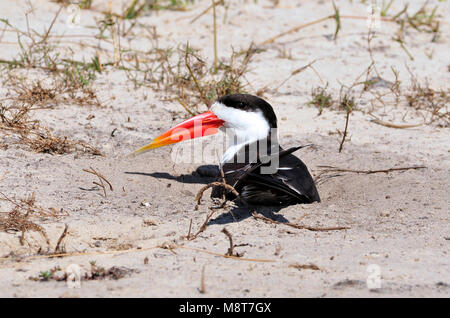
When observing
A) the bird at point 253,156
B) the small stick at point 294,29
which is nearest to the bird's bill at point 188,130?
the bird at point 253,156

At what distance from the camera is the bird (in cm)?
340

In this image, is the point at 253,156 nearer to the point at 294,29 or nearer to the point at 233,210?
Answer: the point at 233,210

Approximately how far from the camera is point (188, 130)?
13.4 feet

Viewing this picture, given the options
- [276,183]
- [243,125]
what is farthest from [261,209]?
[243,125]

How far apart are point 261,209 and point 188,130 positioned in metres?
0.86

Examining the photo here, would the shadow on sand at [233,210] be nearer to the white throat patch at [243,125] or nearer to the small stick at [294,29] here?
the white throat patch at [243,125]

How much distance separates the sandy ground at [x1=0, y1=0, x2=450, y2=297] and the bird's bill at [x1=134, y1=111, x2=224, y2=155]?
239 mm

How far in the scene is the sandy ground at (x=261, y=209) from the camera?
259 cm

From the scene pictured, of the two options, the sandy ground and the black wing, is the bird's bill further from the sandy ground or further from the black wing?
the black wing

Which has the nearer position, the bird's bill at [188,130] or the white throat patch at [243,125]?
the white throat patch at [243,125]

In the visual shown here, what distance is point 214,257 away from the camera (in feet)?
9.30

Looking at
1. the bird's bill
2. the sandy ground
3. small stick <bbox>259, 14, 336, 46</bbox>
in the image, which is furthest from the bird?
small stick <bbox>259, 14, 336, 46</bbox>
